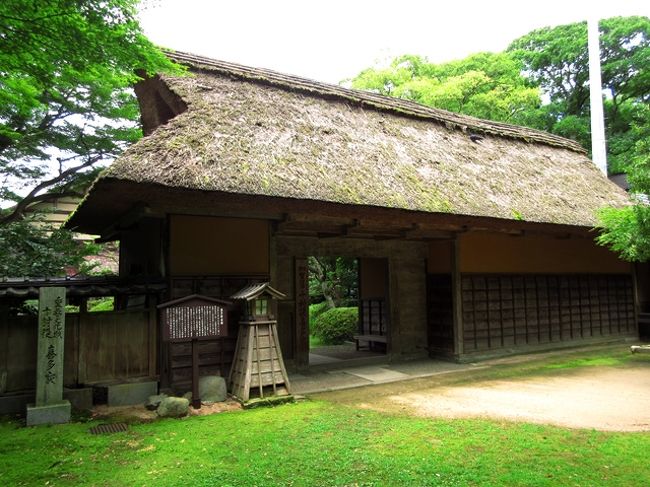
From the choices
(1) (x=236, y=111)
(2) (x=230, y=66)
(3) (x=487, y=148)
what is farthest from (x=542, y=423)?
(2) (x=230, y=66)

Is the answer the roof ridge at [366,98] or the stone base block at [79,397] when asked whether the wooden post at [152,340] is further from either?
the roof ridge at [366,98]

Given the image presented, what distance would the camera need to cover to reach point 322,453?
407 centimetres

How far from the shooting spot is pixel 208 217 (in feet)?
21.9

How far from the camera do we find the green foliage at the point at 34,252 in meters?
9.81

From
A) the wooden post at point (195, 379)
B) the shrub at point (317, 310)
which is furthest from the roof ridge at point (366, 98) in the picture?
the shrub at point (317, 310)

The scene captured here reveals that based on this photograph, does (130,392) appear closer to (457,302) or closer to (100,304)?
(457,302)

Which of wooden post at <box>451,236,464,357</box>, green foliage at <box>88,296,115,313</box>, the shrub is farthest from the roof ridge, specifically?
green foliage at <box>88,296,115,313</box>

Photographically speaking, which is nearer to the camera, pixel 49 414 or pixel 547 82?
pixel 49 414

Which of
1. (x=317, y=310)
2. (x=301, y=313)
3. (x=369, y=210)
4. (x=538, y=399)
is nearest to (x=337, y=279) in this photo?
(x=317, y=310)

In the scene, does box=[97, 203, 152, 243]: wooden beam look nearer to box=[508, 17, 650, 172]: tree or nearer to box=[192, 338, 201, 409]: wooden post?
box=[192, 338, 201, 409]: wooden post

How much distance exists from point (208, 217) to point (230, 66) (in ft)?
11.9

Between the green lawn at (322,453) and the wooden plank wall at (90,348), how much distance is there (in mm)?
846

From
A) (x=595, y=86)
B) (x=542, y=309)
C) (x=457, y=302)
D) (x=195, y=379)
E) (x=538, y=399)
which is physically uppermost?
(x=595, y=86)

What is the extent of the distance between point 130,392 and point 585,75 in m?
24.2
